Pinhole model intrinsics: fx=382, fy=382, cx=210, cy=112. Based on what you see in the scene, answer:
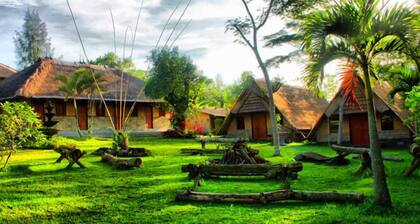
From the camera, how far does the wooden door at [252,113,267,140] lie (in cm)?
2861

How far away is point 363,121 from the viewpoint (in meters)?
22.1

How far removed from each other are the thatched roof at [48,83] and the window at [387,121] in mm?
13913

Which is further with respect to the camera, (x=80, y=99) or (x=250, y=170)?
(x=80, y=99)

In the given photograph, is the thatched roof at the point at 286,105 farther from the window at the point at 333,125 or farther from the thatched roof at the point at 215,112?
the thatched roof at the point at 215,112

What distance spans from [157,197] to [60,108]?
20913 mm

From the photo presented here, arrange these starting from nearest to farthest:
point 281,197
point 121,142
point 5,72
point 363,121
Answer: point 281,197, point 121,142, point 363,121, point 5,72

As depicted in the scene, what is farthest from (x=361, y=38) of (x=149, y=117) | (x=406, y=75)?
(x=149, y=117)

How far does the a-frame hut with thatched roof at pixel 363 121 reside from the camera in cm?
2006

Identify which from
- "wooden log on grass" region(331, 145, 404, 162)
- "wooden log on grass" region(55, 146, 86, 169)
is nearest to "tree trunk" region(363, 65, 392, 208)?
"wooden log on grass" region(331, 145, 404, 162)

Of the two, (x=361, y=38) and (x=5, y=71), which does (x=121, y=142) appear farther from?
(x=5, y=71)

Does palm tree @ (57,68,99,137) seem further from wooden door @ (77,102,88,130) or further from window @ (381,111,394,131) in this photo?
window @ (381,111,394,131)

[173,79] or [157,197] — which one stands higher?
[173,79]

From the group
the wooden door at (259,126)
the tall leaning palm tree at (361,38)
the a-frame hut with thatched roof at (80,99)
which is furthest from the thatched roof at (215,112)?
the tall leaning palm tree at (361,38)

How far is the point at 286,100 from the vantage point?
28.4 metres
